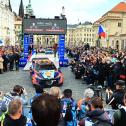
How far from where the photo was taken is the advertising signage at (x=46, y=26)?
34.2m

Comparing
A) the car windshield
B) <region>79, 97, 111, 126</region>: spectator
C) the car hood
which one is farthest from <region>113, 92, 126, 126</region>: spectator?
the car windshield

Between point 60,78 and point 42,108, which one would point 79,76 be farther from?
point 42,108

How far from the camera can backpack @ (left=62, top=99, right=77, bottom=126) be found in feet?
25.0

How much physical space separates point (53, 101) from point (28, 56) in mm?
31023

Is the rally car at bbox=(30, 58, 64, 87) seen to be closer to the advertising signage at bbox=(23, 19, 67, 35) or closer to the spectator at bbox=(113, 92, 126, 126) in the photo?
the advertising signage at bbox=(23, 19, 67, 35)

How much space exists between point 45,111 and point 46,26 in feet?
102

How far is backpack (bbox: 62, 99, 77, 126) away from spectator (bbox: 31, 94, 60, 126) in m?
3.62

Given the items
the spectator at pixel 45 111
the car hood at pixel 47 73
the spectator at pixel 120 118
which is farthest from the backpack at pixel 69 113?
the car hood at pixel 47 73

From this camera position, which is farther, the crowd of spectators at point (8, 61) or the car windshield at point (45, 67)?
the crowd of spectators at point (8, 61)

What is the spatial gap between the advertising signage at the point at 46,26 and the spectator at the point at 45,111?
1201 inches

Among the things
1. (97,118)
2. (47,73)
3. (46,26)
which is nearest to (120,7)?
(46,26)

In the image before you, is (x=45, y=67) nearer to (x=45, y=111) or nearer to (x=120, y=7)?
(x=45, y=111)

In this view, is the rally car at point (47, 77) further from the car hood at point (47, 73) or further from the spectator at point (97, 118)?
the spectator at point (97, 118)

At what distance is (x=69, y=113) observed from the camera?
304 inches
